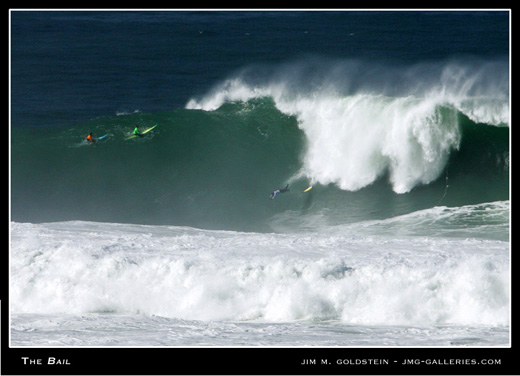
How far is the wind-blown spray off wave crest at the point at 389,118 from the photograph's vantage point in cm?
1762

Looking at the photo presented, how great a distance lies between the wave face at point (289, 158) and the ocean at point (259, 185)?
58 millimetres

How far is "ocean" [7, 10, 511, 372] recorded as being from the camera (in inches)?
400

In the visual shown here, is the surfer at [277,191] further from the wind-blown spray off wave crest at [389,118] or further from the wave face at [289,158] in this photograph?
the wind-blown spray off wave crest at [389,118]

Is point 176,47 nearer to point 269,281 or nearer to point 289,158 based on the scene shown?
point 289,158

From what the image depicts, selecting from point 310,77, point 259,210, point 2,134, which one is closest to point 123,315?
point 2,134

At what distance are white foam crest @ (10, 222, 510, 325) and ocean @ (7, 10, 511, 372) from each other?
Answer: 0.11 feet

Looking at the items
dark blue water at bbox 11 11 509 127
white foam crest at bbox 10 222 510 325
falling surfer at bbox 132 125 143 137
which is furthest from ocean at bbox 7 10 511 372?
falling surfer at bbox 132 125 143 137

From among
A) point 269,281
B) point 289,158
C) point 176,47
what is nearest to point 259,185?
point 289,158

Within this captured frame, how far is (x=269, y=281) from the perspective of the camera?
10.9m

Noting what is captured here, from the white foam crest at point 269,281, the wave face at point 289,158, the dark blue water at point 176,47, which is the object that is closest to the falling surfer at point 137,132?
the wave face at point 289,158

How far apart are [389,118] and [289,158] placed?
2857 mm

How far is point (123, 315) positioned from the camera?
10469 mm

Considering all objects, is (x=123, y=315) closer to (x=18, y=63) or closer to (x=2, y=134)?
(x=2, y=134)

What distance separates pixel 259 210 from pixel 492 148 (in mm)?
6176
